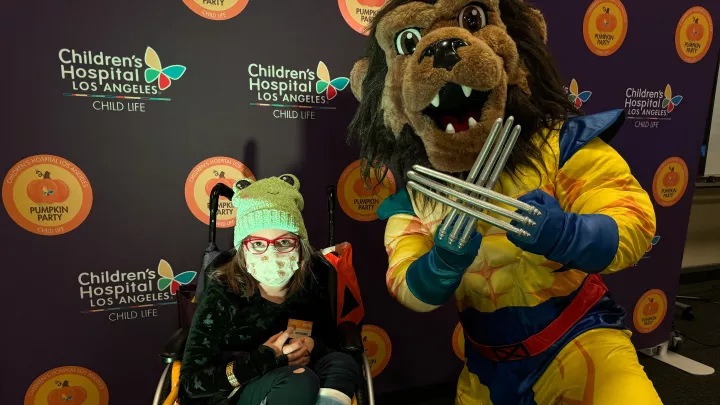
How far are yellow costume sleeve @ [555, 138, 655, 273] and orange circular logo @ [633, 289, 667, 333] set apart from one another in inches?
71.1

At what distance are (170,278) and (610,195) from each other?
144 centimetres

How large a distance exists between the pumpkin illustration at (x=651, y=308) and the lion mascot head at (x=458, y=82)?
1.88 m

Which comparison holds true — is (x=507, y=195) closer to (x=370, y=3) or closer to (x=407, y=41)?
(x=407, y=41)

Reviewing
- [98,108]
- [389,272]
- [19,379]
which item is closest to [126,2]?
[98,108]

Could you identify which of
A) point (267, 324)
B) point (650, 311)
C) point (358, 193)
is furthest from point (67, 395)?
point (650, 311)

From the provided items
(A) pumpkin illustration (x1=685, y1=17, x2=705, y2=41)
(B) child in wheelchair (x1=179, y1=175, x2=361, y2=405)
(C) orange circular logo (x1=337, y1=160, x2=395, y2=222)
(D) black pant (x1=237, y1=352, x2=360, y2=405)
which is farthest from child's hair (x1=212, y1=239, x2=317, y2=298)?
(A) pumpkin illustration (x1=685, y1=17, x2=705, y2=41)

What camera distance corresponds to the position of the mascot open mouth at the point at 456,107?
0.92 metres

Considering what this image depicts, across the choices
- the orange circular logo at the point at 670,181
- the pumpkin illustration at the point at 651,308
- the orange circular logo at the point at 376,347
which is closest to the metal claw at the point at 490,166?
the orange circular logo at the point at 376,347

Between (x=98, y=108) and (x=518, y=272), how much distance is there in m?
1.38

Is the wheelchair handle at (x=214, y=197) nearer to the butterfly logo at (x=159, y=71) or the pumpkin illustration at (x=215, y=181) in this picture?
the pumpkin illustration at (x=215, y=181)

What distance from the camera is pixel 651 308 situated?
96.1 inches

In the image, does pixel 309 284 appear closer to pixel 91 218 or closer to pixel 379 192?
pixel 379 192

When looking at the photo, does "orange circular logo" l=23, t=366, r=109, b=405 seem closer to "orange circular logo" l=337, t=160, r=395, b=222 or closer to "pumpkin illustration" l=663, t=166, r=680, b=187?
"orange circular logo" l=337, t=160, r=395, b=222

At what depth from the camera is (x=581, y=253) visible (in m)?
0.80
